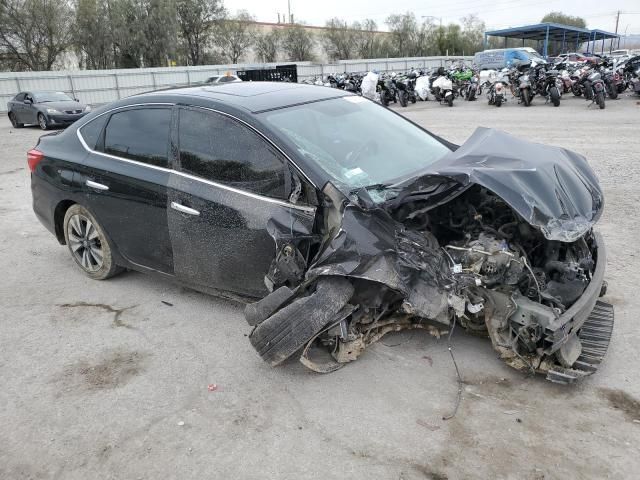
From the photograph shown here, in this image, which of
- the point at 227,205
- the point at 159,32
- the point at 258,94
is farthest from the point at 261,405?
the point at 159,32

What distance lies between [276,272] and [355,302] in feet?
1.80

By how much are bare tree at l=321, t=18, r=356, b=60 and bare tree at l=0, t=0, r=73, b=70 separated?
33517 mm

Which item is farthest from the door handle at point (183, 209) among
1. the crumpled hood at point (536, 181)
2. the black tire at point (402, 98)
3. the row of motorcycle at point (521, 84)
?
the black tire at point (402, 98)

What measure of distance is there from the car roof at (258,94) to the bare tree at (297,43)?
62.9 metres

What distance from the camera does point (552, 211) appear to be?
10.3 feet

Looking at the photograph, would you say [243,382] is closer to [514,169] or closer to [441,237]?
[441,237]

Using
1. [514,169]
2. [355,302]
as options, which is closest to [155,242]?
[355,302]

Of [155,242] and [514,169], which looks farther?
[155,242]

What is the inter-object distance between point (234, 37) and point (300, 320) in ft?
203

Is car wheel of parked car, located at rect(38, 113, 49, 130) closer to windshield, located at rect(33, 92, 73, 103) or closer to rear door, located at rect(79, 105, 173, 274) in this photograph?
windshield, located at rect(33, 92, 73, 103)

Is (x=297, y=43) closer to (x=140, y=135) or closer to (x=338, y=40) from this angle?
(x=338, y=40)

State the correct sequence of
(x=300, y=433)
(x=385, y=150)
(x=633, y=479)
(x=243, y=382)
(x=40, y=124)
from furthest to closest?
(x=40, y=124)
(x=385, y=150)
(x=243, y=382)
(x=300, y=433)
(x=633, y=479)

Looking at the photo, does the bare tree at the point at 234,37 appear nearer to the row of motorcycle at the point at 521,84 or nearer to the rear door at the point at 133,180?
the row of motorcycle at the point at 521,84

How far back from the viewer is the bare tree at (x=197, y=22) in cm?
5547
